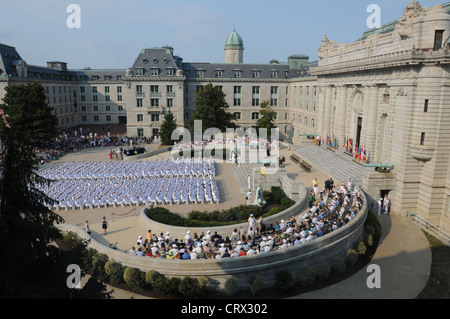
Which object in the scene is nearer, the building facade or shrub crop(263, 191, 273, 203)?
the building facade

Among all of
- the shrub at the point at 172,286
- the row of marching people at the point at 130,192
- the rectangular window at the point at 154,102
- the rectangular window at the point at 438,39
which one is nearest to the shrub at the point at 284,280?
the shrub at the point at 172,286

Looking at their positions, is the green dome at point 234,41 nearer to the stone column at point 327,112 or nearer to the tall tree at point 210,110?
the tall tree at point 210,110

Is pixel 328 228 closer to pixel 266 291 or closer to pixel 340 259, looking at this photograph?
pixel 340 259

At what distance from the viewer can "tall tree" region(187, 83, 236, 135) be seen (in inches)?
2313

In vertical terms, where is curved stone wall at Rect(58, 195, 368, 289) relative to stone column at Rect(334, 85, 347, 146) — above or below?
below

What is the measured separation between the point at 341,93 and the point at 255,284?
33.6m

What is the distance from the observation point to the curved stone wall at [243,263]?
20.2m

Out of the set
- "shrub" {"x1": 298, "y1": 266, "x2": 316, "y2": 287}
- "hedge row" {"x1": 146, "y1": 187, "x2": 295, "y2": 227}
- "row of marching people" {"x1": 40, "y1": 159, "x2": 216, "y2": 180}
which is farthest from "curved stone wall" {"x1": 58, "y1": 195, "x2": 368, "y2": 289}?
"row of marching people" {"x1": 40, "y1": 159, "x2": 216, "y2": 180}

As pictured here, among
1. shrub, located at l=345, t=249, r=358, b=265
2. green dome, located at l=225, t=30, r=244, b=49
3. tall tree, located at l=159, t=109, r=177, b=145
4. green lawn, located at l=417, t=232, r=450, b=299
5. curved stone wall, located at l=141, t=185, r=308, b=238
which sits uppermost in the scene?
green dome, located at l=225, t=30, r=244, b=49

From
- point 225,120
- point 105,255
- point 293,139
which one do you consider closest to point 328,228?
point 105,255

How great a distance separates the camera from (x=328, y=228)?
24.4m

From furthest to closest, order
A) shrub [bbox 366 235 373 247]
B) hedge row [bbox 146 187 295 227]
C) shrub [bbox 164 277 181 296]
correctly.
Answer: hedge row [bbox 146 187 295 227], shrub [bbox 366 235 373 247], shrub [bbox 164 277 181 296]

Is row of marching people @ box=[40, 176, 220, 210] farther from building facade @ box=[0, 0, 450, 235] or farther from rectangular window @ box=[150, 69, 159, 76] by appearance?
rectangular window @ box=[150, 69, 159, 76]

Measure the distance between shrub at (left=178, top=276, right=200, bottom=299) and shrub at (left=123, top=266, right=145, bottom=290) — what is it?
2.38 metres
